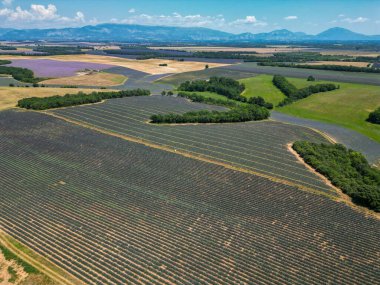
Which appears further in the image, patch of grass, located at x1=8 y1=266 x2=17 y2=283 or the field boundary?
the field boundary

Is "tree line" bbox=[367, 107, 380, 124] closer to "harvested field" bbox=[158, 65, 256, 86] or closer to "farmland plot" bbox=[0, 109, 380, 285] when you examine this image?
"farmland plot" bbox=[0, 109, 380, 285]

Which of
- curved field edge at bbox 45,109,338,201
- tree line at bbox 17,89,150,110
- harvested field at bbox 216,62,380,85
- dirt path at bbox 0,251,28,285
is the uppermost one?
harvested field at bbox 216,62,380,85

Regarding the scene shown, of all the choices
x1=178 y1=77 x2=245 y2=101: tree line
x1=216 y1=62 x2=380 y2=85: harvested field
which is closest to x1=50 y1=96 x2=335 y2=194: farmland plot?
x1=178 y1=77 x2=245 y2=101: tree line

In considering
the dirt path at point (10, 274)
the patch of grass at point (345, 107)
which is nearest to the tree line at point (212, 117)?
the patch of grass at point (345, 107)

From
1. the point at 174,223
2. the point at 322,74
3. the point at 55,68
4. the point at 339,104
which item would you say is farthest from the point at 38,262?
the point at 55,68

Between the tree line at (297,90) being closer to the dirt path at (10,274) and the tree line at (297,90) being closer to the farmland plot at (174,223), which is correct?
the farmland plot at (174,223)

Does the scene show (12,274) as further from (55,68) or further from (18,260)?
(55,68)
